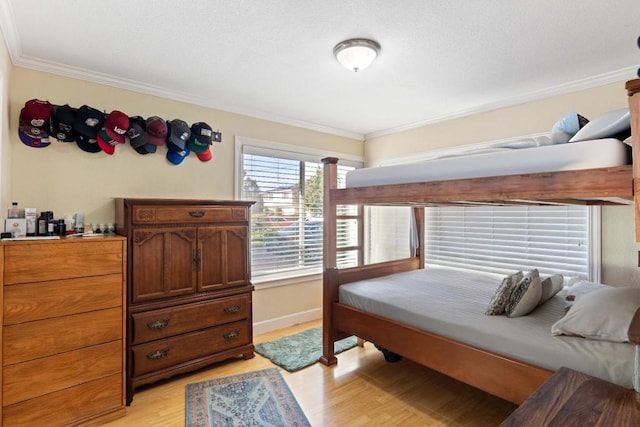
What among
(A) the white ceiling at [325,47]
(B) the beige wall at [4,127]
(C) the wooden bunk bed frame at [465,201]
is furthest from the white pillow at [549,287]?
(B) the beige wall at [4,127]

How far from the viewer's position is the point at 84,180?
8.32ft

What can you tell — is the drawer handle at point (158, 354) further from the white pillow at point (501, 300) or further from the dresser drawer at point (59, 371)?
the white pillow at point (501, 300)

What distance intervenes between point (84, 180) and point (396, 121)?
3.16 metres

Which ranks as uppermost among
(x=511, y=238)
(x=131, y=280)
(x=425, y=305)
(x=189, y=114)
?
(x=189, y=114)

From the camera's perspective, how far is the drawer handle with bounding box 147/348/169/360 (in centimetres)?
240

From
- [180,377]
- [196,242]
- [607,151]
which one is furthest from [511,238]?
[180,377]

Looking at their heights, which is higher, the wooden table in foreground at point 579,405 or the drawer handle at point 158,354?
the wooden table in foreground at point 579,405

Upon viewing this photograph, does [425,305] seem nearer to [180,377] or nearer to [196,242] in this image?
[196,242]

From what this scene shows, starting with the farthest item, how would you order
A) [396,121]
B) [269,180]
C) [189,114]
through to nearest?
[396,121] → [269,180] → [189,114]

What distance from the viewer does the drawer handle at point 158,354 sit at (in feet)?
7.87

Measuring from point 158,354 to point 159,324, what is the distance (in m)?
0.22

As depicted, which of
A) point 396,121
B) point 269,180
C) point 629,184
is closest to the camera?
point 629,184

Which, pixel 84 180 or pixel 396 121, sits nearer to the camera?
pixel 84 180

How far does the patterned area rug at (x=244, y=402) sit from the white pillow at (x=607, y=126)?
2131mm
